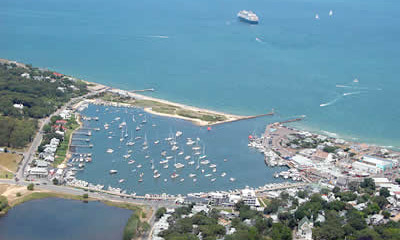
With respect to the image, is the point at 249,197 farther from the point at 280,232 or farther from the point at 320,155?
the point at 320,155

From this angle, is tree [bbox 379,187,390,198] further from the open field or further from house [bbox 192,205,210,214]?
the open field

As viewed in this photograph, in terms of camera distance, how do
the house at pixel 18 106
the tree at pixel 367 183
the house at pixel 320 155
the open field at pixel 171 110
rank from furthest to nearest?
the open field at pixel 171 110
the house at pixel 18 106
the house at pixel 320 155
the tree at pixel 367 183

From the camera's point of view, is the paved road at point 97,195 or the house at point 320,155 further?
the house at point 320,155

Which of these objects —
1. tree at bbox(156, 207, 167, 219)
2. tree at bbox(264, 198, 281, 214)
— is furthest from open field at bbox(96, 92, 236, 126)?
tree at bbox(156, 207, 167, 219)

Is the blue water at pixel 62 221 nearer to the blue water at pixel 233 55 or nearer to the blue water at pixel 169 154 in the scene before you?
the blue water at pixel 169 154

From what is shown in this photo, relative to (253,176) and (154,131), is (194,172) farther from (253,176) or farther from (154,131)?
(154,131)

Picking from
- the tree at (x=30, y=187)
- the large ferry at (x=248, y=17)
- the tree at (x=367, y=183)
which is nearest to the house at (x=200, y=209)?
the tree at (x=30, y=187)
